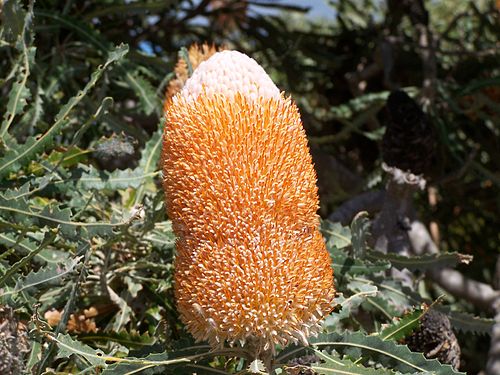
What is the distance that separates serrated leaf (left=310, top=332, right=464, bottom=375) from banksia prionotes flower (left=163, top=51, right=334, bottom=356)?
120 millimetres

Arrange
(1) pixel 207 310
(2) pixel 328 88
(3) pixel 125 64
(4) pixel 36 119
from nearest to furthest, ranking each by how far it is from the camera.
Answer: (1) pixel 207 310, (4) pixel 36 119, (3) pixel 125 64, (2) pixel 328 88

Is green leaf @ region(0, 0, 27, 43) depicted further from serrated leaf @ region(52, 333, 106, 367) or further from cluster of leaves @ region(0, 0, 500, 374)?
serrated leaf @ region(52, 333, 106, 367)

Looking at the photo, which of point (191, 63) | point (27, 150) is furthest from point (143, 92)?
point (27, 150)

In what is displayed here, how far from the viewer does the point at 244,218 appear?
1052 millimetres

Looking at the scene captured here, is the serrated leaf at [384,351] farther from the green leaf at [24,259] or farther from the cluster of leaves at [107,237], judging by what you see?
the green leaf at [24,259]

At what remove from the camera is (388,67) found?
8.68 ft

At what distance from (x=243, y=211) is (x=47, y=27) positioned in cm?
114

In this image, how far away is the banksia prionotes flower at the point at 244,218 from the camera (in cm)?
104

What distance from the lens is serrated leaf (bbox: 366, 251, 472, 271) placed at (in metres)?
1.46

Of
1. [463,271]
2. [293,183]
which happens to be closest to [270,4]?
[463,271]

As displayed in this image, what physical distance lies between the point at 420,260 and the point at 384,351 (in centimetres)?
34

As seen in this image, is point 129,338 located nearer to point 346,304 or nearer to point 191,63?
point 346,304

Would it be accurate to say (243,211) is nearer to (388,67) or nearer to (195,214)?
(195,214)

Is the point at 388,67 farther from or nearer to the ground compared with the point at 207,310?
farther from the ground
